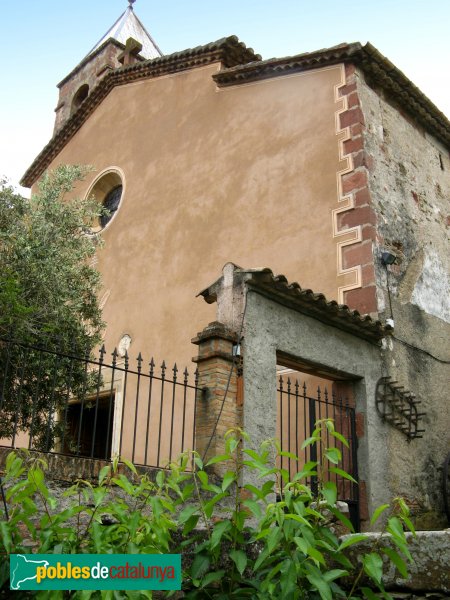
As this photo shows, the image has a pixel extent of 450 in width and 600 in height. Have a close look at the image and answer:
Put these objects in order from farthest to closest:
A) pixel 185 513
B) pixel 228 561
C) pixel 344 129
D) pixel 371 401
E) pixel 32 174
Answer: pixel 32 174, pixel 344 129, pixel 371 401, pixel 228 561, pixel 185 513

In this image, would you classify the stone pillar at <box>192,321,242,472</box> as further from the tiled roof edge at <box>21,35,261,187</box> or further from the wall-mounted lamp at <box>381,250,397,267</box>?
the tiled roof edge at <box>21,35,261,187</box>

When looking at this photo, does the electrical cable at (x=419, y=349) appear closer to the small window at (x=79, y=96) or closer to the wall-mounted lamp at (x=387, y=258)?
the wall-mounted lamp at (x=387, y=258)

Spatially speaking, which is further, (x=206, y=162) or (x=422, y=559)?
(x=206, y=162)

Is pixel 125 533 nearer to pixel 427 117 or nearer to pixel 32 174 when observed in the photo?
pixel 427 117

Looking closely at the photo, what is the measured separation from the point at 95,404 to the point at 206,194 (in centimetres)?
418

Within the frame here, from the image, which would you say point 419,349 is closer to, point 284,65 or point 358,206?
point 358,206

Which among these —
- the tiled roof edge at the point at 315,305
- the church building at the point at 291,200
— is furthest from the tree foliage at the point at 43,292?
the church building at the point at 291,200

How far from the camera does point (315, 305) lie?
24.9 feet

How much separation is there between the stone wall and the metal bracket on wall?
0.36 feet

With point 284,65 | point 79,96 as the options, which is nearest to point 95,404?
point 284,65

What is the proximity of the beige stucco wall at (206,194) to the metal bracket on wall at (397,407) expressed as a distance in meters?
1.55

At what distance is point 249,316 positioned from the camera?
6.91 meters

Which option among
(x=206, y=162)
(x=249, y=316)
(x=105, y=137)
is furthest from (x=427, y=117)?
(x=105, y=137)

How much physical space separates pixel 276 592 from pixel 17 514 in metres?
1.21
